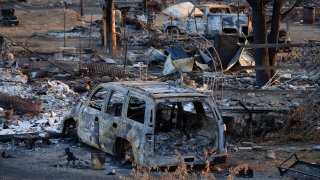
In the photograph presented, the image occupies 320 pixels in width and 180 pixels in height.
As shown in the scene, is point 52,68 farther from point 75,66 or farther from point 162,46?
point 162,46

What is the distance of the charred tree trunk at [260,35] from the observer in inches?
846

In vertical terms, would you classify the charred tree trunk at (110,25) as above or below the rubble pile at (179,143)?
above

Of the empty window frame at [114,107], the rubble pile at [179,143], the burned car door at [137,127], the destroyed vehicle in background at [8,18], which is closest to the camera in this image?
the burned car door at [137,127]

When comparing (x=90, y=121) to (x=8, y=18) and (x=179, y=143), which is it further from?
(x=8, y=18)

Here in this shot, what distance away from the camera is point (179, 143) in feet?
39.6

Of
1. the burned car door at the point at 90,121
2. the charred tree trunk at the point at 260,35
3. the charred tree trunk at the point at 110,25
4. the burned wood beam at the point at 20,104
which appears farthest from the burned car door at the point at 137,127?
the charred tree trunk at the point at 110,25

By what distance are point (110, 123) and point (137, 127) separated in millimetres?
905

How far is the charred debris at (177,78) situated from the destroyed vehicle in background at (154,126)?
4cm

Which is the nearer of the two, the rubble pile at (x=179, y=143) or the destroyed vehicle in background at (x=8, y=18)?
the rubble pile at (x=179, y=143)

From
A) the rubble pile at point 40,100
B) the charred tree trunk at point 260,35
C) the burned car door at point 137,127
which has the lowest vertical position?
the rubble pile at point 40,100

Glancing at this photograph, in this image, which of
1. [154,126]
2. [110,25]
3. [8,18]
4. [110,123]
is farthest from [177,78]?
[8,18]

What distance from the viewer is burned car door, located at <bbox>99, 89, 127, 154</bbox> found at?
12359mm

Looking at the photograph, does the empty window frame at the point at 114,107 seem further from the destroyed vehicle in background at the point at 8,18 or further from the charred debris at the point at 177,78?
the destroyed vehicle in background at the point at 8,18

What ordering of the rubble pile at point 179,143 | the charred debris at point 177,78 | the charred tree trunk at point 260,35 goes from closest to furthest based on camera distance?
the rubble pile at point 179,143 → the charred debris at point 177,78 → the charred tree trunk at point 260,35
